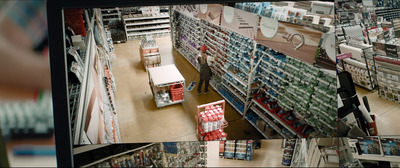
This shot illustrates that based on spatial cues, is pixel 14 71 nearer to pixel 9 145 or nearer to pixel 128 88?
pixel 9 145

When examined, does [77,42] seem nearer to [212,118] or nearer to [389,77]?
[212,118]

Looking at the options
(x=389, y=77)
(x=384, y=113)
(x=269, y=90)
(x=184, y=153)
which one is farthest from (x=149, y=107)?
(x=389, y=77)

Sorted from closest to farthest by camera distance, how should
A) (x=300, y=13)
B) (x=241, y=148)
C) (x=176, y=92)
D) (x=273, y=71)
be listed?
(x=241, y=148), (x=176, y=92), (x=300, y=13), (x=273, y=71)

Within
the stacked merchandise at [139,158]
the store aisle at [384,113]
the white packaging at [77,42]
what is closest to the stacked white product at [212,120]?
the stacked merchandise at [139,158]

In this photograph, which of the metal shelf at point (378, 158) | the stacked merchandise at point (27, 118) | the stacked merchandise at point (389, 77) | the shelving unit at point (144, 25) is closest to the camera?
the stacked merchandise at point (27, 118)

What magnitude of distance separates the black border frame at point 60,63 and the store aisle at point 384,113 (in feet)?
11.8

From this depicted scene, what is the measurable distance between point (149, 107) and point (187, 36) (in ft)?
1.49

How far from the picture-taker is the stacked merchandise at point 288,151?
2.48 ft

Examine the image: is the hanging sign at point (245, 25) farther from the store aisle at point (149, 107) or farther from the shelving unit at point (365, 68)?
the shelving unit at point (365, 68)

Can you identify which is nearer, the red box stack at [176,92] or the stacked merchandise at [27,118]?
the stacked merchandise at [27,118]

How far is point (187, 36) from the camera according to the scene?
3.85ft

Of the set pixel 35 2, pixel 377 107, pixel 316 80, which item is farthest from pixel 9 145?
pixel 377 107

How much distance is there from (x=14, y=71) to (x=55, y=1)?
16 cm

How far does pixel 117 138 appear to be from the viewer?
133 cm
